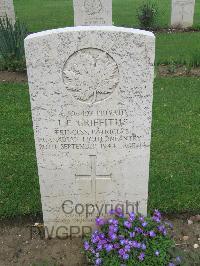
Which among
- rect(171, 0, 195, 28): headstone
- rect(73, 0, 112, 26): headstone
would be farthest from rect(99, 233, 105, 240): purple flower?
rect(171, 0, 195, 28): headstone

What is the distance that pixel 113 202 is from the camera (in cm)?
359

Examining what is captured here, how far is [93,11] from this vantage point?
10547 mm

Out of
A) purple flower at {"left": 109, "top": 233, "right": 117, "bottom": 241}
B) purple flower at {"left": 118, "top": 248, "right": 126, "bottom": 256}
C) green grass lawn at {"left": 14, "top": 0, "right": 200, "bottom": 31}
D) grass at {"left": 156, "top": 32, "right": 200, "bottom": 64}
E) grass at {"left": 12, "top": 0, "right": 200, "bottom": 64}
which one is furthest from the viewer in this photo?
green grass lawn at {"left": 14, "top": 0, "right": 200, "bottom": 31}

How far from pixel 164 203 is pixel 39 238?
1288mm

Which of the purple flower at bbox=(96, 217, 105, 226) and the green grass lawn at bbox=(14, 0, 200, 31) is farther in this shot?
the green grass lawn at bbox=(14, 0, 200, 31)

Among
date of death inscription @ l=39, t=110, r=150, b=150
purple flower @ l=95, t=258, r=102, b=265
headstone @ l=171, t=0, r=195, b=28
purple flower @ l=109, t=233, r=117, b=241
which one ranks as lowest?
purple flower @ l=95, t=258, r=102, b=265

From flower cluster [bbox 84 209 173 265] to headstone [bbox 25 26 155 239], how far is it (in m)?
0.22

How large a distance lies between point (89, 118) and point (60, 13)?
13371 millimetres

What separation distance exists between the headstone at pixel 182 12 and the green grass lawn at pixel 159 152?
19.9 feet

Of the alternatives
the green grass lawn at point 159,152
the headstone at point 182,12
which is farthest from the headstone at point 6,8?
the headstone at point 182,12

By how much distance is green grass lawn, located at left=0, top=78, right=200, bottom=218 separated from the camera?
416cm

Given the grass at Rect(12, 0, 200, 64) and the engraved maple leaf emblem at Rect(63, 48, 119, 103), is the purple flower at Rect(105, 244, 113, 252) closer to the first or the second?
the engraved maple leaf emblem at Rect(63, 48, 119, 103)

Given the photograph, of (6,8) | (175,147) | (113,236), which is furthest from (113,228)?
(6,8)

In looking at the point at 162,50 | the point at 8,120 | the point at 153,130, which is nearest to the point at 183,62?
the point at 162,50
